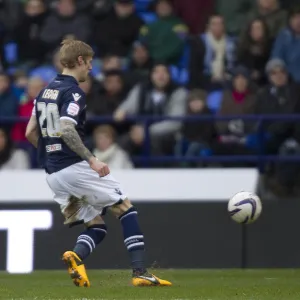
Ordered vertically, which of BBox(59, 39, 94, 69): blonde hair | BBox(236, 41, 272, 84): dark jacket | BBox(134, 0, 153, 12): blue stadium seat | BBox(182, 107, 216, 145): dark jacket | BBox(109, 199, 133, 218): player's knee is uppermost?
BBox(134, 0, 153, 12): blue stadium seat

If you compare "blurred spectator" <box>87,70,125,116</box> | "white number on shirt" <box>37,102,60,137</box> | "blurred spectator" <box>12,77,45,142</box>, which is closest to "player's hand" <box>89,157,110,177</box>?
"white number on shirt" <box>37,102,60,137</box>

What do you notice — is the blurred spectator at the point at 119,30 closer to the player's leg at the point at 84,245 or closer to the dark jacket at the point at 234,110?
the dark jacket at the point at 234,110

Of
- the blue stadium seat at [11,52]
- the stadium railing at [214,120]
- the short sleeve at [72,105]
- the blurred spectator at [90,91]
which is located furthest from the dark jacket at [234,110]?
the short sleeve at [72,105]

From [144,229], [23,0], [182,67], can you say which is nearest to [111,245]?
[144,229]

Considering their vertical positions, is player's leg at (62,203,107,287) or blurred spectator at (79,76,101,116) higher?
blurred spectator at (79,76,101,116)

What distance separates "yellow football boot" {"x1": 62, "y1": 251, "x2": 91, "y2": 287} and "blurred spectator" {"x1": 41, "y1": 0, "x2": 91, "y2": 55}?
7.38 meters

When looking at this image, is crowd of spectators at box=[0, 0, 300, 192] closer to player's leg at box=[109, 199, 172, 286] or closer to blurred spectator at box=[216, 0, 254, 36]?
blurred spectator at box=[216, 0, 254, 36]

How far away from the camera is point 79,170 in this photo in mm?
9492

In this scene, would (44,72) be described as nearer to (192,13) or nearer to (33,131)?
(192,13)

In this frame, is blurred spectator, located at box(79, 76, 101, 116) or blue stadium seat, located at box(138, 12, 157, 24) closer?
blurred spectator, located at box(79, 76, 101, 116)

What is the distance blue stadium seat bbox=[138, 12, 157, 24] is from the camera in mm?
17022

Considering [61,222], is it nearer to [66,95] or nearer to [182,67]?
[66,95]

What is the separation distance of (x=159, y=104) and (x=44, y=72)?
246 cm

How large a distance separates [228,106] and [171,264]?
2850mm
